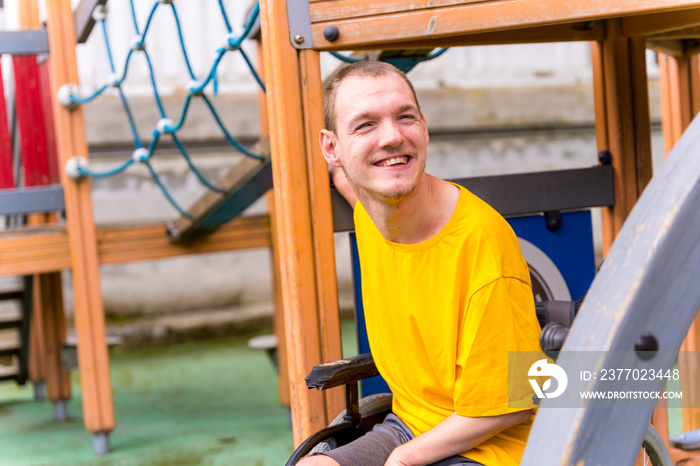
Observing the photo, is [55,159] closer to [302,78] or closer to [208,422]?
[208,422]

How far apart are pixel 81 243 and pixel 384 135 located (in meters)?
2.23

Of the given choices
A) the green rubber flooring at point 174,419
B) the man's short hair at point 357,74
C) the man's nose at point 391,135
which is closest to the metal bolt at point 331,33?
the man's short hair at point 357,74

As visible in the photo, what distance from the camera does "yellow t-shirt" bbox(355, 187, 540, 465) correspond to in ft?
3.69

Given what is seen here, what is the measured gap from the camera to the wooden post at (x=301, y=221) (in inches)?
62.2

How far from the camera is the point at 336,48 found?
1.57 meters

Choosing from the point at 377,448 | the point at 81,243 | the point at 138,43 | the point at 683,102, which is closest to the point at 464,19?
the point at 377,448

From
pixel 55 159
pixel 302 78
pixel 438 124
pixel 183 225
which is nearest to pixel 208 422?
pixel 183 225

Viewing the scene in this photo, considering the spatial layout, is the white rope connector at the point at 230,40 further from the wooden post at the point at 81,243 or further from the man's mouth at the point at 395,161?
the man's mouth at the point at 395,161

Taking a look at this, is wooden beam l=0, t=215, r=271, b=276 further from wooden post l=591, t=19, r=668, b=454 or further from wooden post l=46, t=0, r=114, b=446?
wooden post l=591, t=19, r=668, b=454

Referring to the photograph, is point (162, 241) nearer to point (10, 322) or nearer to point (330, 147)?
point (10, 322)

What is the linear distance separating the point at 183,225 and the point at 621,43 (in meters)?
1.99

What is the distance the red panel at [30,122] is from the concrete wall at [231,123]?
1.97 m

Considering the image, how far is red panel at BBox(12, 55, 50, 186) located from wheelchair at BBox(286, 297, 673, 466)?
7.91ft

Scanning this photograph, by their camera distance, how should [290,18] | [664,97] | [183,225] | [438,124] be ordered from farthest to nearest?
[438,124] → [183,225] → [664,97] → [290,18]
